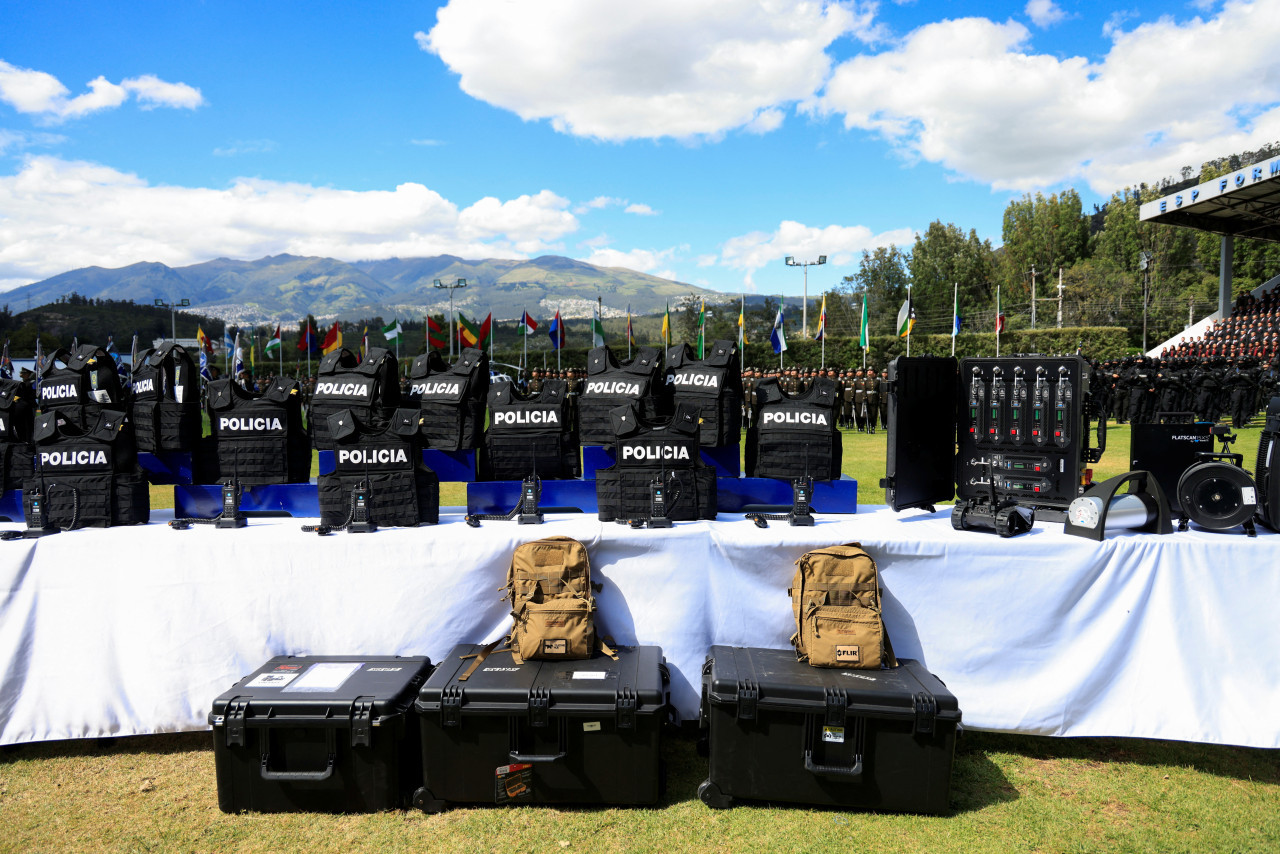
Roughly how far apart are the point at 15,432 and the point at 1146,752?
690 cm

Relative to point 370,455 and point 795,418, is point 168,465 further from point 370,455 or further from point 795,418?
point 795,418

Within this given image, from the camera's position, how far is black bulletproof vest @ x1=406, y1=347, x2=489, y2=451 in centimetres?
462

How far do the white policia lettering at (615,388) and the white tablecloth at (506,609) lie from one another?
1075 mm

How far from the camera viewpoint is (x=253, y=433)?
4.53 meters

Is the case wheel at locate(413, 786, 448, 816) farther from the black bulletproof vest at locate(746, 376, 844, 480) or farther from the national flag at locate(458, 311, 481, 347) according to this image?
the national flag at locate(458, 311, 481, 347)

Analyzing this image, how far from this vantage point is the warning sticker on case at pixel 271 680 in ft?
11.1

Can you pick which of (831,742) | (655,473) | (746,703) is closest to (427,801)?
(746,703)

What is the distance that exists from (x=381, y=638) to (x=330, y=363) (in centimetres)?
196

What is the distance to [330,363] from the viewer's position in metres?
4.80

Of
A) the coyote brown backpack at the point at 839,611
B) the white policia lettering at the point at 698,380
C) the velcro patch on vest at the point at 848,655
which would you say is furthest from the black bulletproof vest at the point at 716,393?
the velcro patch on vest at the point at 848,655

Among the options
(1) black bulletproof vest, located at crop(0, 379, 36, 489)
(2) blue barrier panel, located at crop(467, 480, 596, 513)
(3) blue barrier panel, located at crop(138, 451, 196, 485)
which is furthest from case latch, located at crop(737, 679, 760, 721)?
(1) black bulletproof vest, located at crop(0, 379, 36, 489)

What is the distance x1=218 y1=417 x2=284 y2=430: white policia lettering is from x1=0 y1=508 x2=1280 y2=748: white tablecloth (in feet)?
2.65

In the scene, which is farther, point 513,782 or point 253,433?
point 253,433

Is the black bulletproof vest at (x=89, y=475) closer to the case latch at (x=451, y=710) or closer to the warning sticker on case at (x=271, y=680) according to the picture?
the warning sticker on case at (x=271, y=680)
